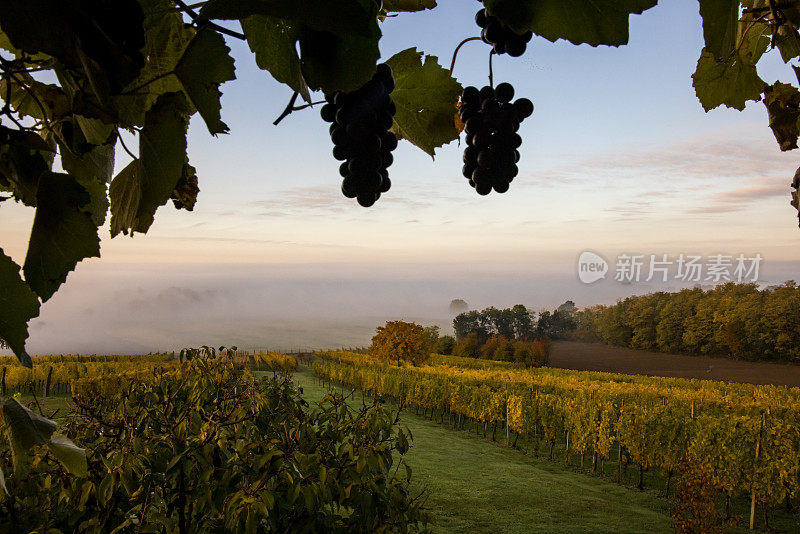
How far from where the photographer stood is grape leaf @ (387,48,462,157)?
2.01 feet

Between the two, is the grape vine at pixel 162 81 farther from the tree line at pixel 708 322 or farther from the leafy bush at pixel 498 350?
the tree line at pixel 708 322

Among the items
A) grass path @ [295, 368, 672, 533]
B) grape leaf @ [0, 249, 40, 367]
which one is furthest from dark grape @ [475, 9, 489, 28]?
grass path @ [295, 368, 672, 533]

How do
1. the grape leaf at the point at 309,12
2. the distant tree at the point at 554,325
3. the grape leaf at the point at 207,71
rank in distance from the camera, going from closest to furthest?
the grape leaf at the point at 309,12
the grape leaf at the point at 207,71
the distant tree at the point at 554,325

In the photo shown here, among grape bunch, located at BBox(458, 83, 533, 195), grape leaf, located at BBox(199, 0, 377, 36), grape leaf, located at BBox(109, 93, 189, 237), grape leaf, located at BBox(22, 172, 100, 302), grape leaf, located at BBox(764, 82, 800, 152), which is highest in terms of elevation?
grape leaf, located at BBox(764, 82, 800, 152)

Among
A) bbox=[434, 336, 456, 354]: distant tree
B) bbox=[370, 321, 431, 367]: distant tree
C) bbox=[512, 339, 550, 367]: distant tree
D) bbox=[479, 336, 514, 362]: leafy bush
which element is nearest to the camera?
bbox=[370, 321, 431, 367]: distant tree

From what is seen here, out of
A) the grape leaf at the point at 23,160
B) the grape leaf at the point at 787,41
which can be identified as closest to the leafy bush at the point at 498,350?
the grape leaf at the point at 787,41

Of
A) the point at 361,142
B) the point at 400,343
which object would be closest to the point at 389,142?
the point at 361,142

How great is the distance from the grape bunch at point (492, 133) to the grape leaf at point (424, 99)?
0.31 metres

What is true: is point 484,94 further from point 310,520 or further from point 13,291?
point 310,520

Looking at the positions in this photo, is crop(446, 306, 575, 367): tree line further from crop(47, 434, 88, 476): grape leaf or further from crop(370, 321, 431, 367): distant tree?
crop(47, 434, 88, 476): grape leaf

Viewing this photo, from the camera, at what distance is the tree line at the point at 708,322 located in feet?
126

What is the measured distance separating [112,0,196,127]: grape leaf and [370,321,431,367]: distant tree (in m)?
24.3

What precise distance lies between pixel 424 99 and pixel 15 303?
0.48m

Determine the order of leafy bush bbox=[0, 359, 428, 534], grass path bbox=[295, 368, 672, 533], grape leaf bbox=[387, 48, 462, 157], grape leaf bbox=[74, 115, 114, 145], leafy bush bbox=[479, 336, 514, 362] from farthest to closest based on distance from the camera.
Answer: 1. leafy bush bbox=[479, 336, 514, 362]
2. grass path bbox=[295, 368, 672, 533]
3. leafy bush bbox=[0, 359, 428, 534]
4. grape leaf bbox=[387, 48, 462, 157]
5. grape leaf bbox=[74, 115, 114, 145]
